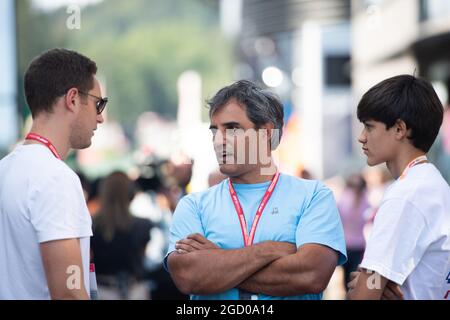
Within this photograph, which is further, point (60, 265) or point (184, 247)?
point (184, 247)

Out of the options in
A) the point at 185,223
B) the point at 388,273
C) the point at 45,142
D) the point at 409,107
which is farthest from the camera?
the point at 185,223

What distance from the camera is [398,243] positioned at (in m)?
3.49

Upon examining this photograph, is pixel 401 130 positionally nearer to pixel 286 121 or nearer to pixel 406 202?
pixel 406 202

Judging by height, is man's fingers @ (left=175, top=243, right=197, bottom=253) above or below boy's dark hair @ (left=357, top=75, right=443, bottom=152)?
below

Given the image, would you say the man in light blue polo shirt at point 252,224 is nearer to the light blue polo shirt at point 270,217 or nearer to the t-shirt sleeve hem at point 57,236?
the light blue polo shirt at point 270,217

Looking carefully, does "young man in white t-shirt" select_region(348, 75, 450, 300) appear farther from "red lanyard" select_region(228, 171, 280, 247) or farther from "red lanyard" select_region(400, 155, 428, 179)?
"red lanyard" select_region(228, 171, 280, 247)

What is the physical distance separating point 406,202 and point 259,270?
69 centimetres

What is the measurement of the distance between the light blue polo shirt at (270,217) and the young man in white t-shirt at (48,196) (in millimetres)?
614

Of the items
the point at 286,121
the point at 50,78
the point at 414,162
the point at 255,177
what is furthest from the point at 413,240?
the point at 286,121

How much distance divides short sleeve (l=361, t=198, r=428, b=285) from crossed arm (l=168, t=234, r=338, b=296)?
0.29 meters

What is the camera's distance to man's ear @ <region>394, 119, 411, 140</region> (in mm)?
3732

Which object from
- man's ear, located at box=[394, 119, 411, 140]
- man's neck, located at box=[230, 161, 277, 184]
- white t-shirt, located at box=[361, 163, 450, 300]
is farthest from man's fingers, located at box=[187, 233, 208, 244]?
man's ear, located at box=[394, 119, 411, 140]
